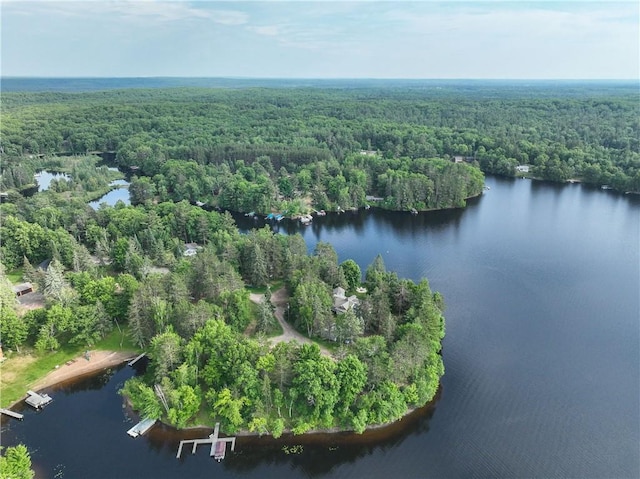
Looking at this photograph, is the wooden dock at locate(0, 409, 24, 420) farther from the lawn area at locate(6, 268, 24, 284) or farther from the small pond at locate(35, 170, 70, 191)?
the small pond at locate(35, 170, 70, 191)

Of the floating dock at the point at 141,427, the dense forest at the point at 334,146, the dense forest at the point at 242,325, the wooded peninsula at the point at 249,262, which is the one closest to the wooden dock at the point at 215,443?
the dense forest at the point at 242,325

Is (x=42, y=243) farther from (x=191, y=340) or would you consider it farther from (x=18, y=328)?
(x=191, y=340)

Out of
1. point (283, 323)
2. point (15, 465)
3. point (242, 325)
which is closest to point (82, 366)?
point (15, 465)

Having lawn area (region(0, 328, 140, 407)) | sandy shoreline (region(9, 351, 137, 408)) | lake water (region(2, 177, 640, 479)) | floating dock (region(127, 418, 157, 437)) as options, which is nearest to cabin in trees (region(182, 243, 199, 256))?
lawn area (region(0, 328, 140, 407))

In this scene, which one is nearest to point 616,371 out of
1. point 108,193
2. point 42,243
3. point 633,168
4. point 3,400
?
point 3,400

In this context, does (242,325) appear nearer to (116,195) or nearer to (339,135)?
(116,195)

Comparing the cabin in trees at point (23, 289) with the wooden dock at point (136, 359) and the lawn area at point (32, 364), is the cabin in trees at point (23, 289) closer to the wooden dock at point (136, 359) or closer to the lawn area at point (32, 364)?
the lawn area at point (32, 364)
